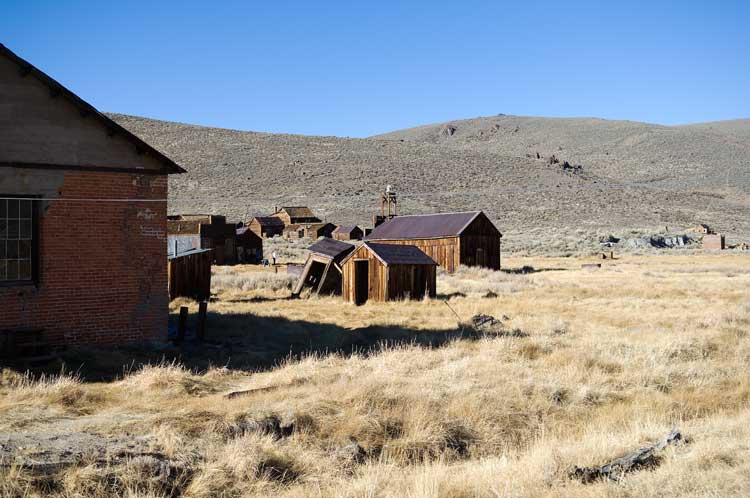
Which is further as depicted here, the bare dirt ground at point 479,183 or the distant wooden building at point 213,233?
the bare dirt ground at point 479,183

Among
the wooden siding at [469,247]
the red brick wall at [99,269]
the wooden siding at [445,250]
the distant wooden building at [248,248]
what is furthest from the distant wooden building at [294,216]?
the red brick wall at [99,269]

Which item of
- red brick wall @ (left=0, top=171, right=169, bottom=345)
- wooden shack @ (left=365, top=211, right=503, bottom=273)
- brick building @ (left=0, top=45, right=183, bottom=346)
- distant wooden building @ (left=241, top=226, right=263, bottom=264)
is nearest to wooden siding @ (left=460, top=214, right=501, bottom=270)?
wooden shack @ (left=365, top=211, right=503, bottom=273)

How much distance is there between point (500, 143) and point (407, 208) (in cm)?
9571

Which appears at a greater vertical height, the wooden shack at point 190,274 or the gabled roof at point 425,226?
the gabled roof at point 425,226

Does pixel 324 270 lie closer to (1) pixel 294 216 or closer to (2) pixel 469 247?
(2) pixel 469 247

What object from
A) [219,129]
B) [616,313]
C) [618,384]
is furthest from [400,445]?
[219,129]

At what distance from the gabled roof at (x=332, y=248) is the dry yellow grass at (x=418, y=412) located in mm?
8443

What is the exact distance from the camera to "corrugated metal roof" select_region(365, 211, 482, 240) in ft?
126

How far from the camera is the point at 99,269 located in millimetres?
13203

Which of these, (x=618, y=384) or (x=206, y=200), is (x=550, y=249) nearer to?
(x=206, y=200)

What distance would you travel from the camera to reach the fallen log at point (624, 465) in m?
7.19

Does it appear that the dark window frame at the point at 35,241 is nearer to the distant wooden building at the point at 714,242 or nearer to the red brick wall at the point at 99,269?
the red brick wall at the point at 99,269

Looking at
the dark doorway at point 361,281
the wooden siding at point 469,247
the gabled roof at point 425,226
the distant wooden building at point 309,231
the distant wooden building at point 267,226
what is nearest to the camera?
the dark doorway at point 361,281

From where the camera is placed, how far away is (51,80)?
1248 cm
